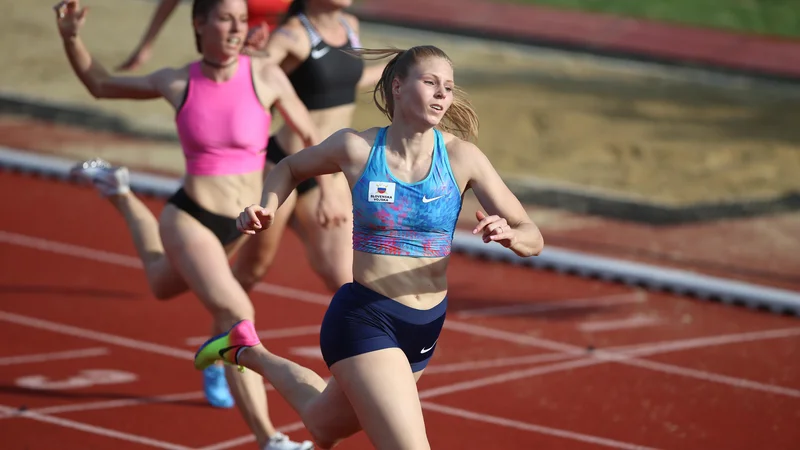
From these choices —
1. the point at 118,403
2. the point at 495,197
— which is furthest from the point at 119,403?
the point at 495,197

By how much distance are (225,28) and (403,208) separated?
216cm

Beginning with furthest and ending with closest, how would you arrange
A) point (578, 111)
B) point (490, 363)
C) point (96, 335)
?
point (578, 111) < point (96, 335) < point (490, 363)

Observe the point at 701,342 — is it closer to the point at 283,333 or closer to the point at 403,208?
the point at 283,333

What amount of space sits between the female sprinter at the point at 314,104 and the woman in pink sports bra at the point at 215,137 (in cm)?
49

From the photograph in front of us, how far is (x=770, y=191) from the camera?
14.4 m

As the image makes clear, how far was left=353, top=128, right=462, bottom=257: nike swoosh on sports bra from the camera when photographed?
5770 mm

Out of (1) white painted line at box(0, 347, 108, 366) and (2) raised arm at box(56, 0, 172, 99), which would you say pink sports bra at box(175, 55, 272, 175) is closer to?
(2) raised arm at box(56, 0, 172, 99)

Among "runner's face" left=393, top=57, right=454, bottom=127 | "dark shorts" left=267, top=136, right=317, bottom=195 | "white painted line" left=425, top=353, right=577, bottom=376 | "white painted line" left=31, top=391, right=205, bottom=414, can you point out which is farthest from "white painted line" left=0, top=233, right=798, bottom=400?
"runner's face" left=393, top=57, right=454, bottom=127

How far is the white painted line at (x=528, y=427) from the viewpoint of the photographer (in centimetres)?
792

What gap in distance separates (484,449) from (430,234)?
2.26 metres

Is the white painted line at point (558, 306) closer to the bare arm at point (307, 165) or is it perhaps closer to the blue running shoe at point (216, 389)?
the blue running shoe at point (216, 389)

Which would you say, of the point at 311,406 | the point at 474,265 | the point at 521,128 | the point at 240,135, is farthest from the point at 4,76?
the point at 311,406

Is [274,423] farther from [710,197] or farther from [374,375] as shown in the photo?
[710,197]

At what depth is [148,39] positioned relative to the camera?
966 centimetres
